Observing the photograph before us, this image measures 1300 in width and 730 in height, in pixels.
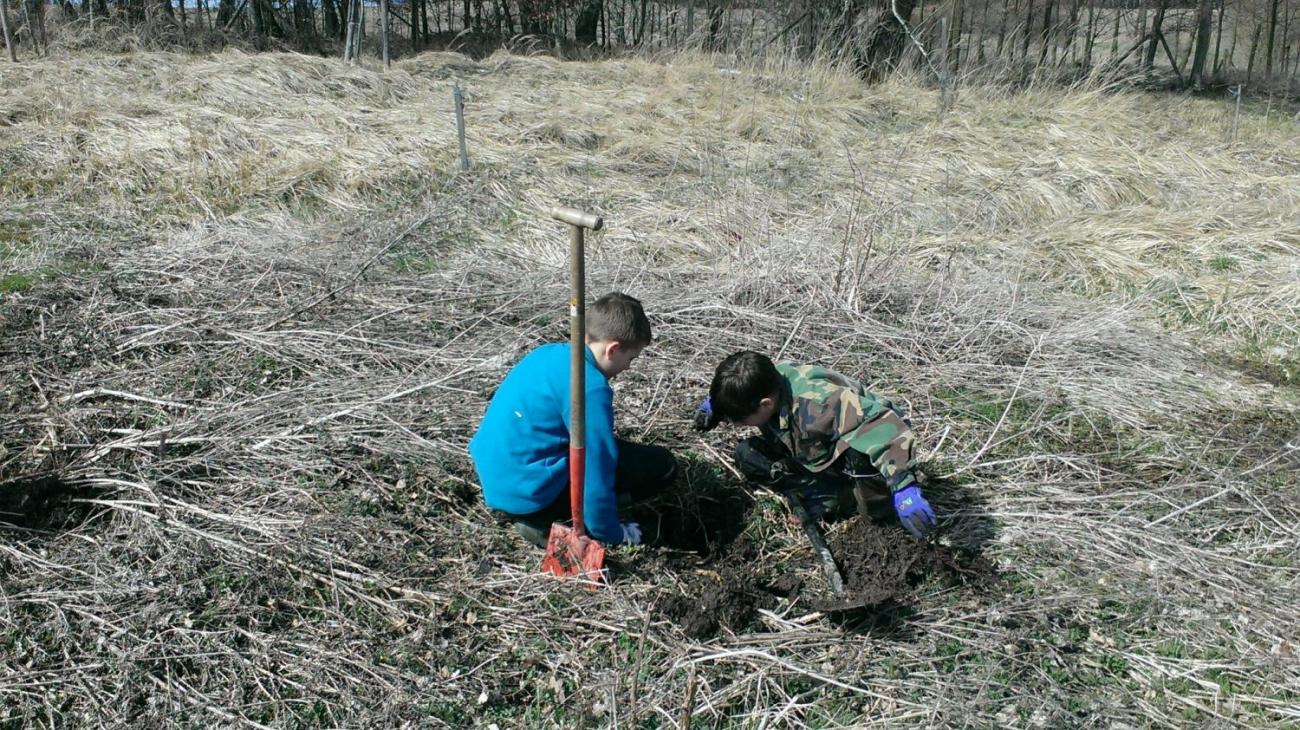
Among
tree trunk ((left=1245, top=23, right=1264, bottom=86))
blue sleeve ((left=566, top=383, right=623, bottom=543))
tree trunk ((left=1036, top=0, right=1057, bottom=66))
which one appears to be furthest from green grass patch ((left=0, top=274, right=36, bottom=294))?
tree trunk ((left=1245, top=23, right=1264, bottom=86))

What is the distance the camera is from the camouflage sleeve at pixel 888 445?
312 cm

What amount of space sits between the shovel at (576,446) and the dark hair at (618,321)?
6.2 inches

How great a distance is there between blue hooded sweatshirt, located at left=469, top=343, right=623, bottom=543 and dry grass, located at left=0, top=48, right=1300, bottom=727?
0.26 m

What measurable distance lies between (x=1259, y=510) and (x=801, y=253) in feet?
8.32

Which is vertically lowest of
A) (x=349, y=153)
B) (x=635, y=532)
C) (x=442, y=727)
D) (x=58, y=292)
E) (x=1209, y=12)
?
(x=442, y=727)

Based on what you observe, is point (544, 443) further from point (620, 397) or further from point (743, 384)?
point (620, 397)

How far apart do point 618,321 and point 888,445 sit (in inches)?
39.1

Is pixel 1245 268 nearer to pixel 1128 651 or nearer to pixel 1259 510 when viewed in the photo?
pixel 1259 510

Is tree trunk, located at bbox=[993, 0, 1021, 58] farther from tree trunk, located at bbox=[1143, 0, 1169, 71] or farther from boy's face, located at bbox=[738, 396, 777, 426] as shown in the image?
boy's face, located at bbox=[738, 396, 777, 426]

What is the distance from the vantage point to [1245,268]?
5.88m

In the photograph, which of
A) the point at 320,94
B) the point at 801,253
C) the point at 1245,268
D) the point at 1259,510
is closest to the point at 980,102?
the point at 1245,268

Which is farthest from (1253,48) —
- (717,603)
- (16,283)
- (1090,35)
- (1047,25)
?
(16,283)

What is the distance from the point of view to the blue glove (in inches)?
122

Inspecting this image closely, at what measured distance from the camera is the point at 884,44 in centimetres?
1247
